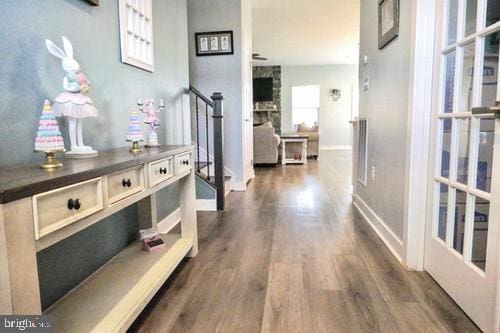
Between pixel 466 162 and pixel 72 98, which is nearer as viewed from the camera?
pixel 72 98

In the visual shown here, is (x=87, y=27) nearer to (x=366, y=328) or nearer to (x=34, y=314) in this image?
(x=34, y=314)

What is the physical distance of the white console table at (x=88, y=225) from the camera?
2.51ft

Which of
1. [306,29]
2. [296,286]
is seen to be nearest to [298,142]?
[306,29]

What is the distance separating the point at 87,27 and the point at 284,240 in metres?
1.87

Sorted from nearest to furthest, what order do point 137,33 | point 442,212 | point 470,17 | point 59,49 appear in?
1. point 59,49
2. point 470,17
3. point 442,212
4. point 137,33

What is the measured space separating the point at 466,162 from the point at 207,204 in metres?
2.48

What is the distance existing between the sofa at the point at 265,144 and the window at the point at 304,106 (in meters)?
4.45

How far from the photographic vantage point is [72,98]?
130cm

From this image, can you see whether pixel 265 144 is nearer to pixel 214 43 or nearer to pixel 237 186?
pixel 237 186

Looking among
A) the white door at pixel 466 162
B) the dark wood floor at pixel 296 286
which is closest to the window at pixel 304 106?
the dark wood floor at pixel 296 286

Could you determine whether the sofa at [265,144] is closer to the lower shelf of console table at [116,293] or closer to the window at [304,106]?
the window at [304,106]

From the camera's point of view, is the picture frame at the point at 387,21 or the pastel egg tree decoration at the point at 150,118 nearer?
the pastel egg tree decoration at the point at 150,118

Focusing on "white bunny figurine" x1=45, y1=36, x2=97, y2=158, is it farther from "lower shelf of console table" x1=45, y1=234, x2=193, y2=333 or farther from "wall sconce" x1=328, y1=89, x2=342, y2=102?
"wall sconce" x1=328, y1=89, x2=342, y2=102

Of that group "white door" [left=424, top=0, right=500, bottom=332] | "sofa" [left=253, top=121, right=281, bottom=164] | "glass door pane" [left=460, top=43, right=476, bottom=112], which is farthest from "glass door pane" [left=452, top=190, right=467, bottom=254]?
"sofa" [left=253, top=121, right=281, bottom=164]
